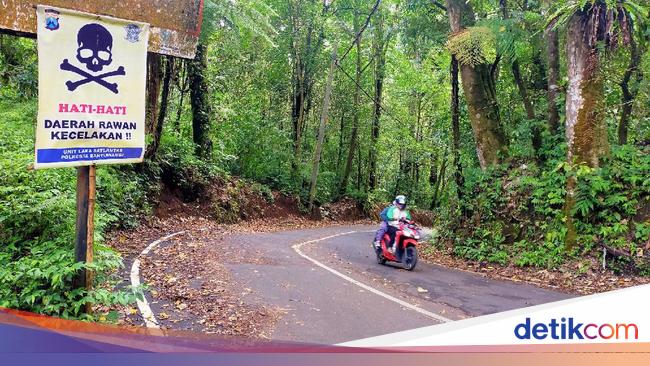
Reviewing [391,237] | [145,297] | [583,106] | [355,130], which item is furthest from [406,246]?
[355,130]

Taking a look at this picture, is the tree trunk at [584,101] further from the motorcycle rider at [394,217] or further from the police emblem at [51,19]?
the police emblem at [51,19]

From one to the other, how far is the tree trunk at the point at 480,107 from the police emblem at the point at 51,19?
39.1 feet

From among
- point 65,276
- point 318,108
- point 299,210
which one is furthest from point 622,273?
point 318,108

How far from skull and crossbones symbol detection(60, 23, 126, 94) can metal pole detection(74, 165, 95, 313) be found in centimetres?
75

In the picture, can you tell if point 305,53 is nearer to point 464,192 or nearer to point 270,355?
point 464,192

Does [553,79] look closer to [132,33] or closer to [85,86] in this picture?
[132,33]

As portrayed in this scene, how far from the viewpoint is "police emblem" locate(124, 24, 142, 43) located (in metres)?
4.46

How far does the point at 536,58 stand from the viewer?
15.1 metres

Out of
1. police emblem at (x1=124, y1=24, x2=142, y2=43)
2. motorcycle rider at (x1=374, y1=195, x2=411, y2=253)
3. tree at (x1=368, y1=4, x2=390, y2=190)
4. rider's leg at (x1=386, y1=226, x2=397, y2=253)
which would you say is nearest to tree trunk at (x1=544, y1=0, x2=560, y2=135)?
motorcycle rider at (x1=374, y1=195, x2=411, y2=253)

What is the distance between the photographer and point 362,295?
7895mm

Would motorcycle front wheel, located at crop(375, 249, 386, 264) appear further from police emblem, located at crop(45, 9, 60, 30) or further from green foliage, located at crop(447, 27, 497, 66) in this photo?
police emblem, located at crop(45, 9, 60, 30)

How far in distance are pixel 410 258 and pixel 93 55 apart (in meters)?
8.18

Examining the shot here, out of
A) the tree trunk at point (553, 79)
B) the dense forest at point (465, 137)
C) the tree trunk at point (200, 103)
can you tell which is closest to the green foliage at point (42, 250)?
the dense forest at point (465, 137)

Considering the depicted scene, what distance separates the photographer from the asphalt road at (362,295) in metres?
6.14
